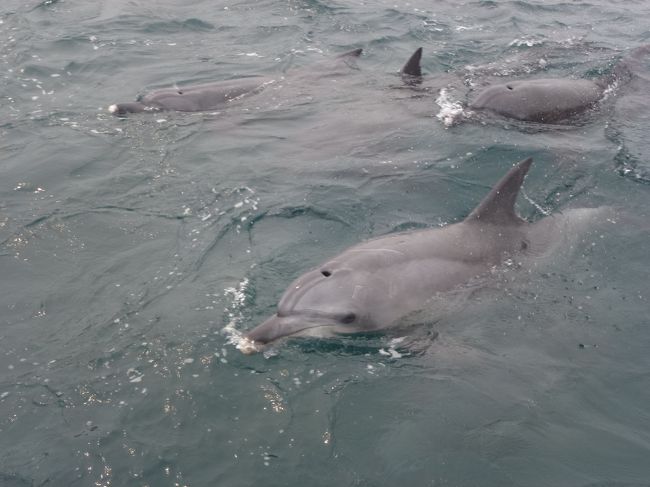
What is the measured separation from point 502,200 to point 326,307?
277 cm

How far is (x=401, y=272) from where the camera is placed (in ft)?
25.6

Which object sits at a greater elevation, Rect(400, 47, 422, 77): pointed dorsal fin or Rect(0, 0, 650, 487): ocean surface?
Rect(400, 47, 422, 77): pointed dorsal fin

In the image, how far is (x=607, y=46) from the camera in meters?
18.2

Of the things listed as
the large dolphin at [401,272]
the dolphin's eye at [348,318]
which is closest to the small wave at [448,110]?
the large dolphin at [401,272]

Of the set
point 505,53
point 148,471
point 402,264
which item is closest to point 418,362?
point 402,264

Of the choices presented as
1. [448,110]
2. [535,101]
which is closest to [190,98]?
[448,110]

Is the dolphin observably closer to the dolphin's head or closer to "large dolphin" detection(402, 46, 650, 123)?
"large dolphin" detection(402, 46, 650, 123)

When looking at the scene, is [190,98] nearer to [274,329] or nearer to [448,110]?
[448,110]

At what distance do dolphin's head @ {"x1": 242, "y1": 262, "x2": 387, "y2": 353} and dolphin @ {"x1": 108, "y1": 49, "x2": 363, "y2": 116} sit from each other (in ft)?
22.7

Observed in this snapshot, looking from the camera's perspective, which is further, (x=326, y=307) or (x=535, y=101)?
(x=535, y=101)

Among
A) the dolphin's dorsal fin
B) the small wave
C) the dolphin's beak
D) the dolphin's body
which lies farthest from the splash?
the dolphin's body

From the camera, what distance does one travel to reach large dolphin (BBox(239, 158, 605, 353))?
734 centimetres

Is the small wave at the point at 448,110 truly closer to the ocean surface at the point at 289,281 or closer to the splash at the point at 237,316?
the ocean surface at the point at 289,281

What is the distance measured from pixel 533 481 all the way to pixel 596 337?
242 cm
